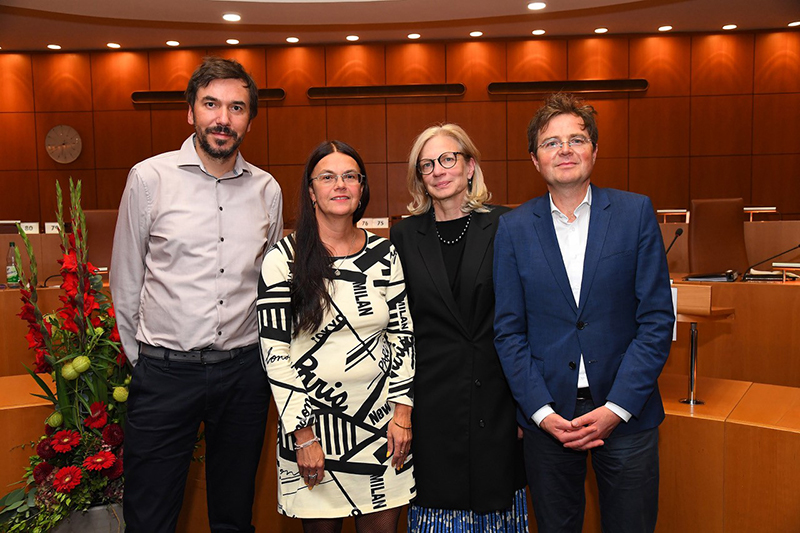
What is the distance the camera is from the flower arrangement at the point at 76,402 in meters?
2.05

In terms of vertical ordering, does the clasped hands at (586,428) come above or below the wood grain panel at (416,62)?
below

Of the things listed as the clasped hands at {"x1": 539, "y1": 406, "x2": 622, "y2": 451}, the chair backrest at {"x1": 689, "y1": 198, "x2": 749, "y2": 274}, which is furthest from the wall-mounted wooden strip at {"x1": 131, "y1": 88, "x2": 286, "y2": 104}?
the clasped hands at {"x1": 539, "y1": 406, "x2": 622, "y2": 451}

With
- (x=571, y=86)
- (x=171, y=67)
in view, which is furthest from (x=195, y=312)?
(x=171, y=67)

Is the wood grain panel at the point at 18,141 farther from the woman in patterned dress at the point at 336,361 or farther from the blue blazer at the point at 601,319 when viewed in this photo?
the blue blazer at the point at 601,319

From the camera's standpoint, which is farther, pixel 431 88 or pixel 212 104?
pixel 431 88

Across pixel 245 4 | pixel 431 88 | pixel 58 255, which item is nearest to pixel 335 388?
pixel 58 255

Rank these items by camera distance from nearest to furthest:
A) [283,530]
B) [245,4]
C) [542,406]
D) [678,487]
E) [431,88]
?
1. [542,406]
2. [678,487]
3. [283,530]
4. [245,4]
5. [431,88]

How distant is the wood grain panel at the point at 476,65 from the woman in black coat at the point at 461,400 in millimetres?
6476

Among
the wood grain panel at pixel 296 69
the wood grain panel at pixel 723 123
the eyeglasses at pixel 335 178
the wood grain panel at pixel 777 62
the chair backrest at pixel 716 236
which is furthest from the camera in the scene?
the wood grain panel at pixel 296 69

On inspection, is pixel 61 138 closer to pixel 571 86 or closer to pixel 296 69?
pixel 296 69

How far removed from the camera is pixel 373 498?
175 centimetres

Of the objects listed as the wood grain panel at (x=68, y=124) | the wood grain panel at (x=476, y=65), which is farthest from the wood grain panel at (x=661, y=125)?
the wood grain panel at (x=68, y=124)

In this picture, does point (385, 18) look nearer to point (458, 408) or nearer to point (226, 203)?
point (226, 203)

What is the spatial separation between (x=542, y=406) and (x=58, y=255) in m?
5.08
